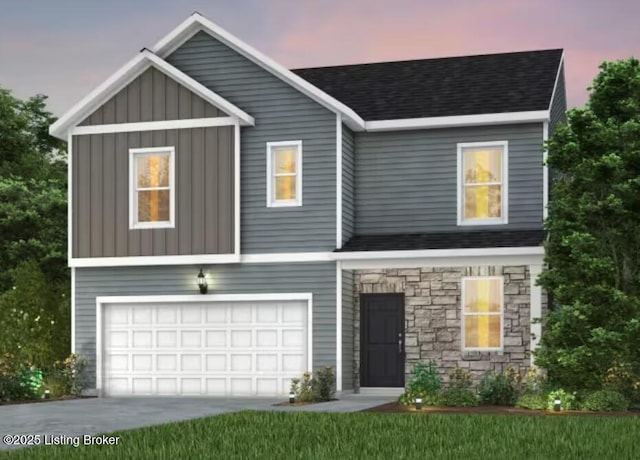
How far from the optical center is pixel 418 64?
29875 millimetres

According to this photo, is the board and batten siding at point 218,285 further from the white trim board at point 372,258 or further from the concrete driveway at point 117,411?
the concrete driveway at point 117,411

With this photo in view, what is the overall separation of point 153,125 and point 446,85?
699 centimetres

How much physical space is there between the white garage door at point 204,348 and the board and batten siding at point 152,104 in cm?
426

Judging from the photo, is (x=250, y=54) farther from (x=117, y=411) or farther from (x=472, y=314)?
(x=117, y=411)

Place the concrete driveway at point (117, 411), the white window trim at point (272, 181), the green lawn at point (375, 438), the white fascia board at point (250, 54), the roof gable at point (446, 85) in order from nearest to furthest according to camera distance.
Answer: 1. the green lawn at point (375, 438)
2. the concrete driveway at point (117, 411)
3. the white fascia board at point (250, 54)
4. the white window trim at point (272, 181)
5. the roof gable at point (446, 85)

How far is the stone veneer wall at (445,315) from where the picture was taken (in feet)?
80.7

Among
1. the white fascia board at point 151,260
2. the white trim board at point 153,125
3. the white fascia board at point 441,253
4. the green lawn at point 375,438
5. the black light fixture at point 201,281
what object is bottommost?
the green lawn at point 375,438

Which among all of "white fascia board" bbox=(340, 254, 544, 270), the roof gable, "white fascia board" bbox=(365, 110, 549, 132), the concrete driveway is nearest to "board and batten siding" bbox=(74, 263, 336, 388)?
"white fascia board" bbox=(340, 254, 544, 270)

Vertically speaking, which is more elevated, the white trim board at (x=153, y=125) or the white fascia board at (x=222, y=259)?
the white trim board at (x=153, y=125)

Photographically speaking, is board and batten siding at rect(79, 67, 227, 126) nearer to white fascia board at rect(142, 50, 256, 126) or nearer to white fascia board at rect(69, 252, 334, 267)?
white fascia board at rect(142, 50, 256, 126)

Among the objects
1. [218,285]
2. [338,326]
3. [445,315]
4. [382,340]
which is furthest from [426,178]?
[218,285]

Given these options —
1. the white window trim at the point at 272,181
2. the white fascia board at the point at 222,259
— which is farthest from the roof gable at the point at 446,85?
the white fascia board at the point at 222,259

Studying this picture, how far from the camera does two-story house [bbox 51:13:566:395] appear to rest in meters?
25.3

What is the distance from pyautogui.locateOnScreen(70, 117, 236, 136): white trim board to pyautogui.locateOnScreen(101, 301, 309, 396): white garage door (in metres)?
4.00
